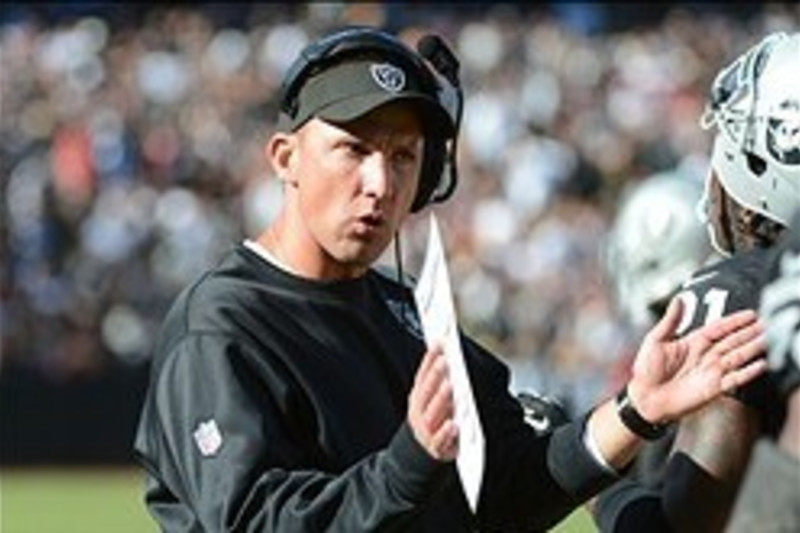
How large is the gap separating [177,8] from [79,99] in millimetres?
2561

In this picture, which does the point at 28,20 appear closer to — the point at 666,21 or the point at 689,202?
the point at 666,21

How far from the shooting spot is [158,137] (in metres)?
21.0

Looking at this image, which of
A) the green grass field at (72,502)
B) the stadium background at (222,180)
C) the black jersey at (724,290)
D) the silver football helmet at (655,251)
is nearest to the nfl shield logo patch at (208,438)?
the black jersey at (724,290)

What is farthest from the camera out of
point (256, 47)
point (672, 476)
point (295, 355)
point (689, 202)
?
point (256, 47)

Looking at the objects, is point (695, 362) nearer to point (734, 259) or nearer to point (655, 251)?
point (734, 259)

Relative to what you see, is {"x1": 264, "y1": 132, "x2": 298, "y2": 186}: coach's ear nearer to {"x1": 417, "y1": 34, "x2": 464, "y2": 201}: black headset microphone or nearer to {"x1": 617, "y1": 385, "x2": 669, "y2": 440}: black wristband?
{"x1": 417, "y1": 34, "x2": 464, "y2": 201}: black headset microphone

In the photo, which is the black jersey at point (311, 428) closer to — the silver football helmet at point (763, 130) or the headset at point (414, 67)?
the headset at point (414, 67)

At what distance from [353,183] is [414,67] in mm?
253

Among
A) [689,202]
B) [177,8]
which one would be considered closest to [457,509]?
[689,202]

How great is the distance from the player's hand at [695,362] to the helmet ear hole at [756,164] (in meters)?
0.42

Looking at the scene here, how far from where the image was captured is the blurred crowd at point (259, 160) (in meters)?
19.4

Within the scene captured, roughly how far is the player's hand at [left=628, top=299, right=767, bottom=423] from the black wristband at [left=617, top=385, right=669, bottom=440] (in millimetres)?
73

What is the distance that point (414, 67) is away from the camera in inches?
208

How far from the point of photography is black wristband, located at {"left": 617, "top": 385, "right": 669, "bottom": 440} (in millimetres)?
4906
